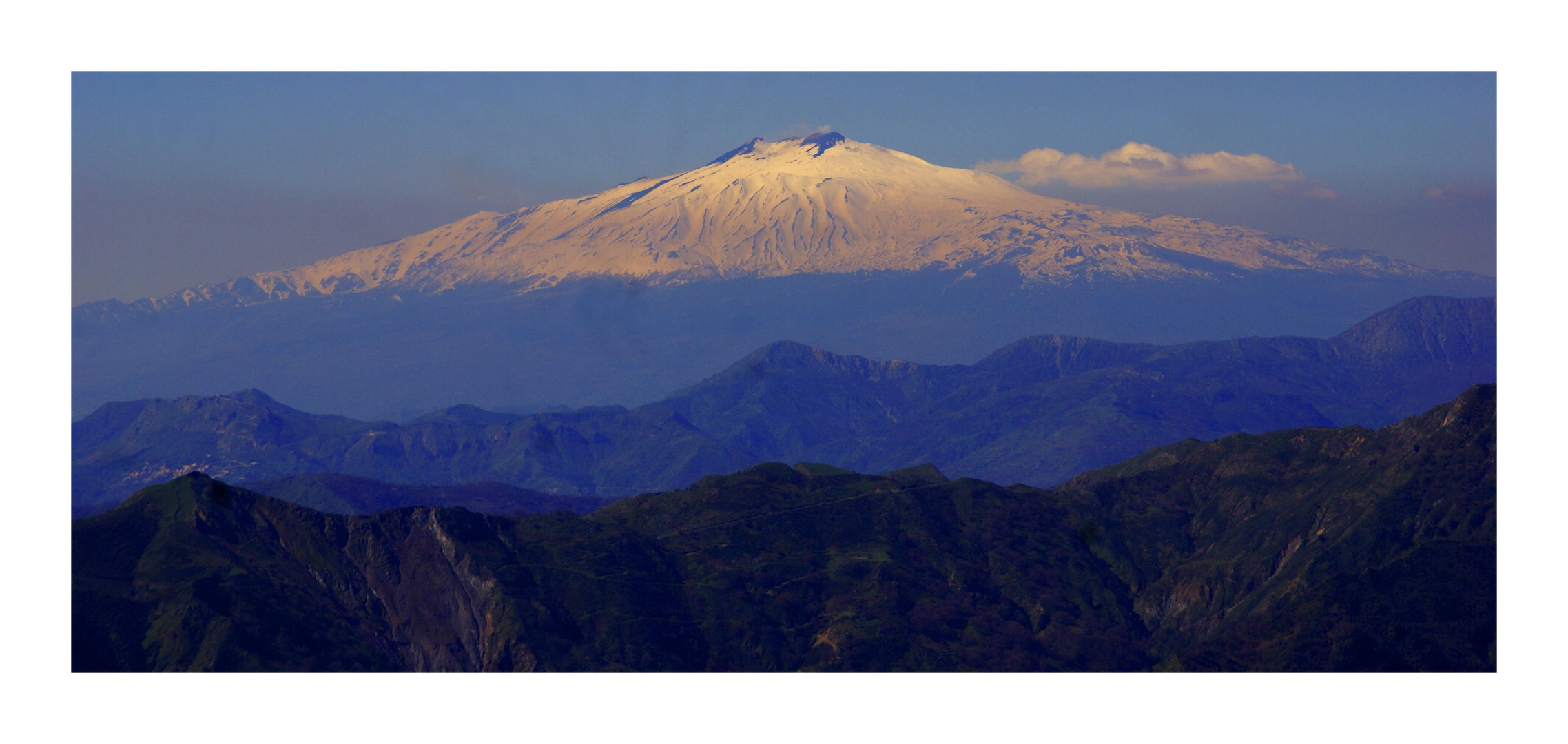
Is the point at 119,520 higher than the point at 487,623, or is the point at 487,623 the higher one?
the point at 119,520

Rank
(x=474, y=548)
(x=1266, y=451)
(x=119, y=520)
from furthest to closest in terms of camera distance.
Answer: (x=1266, y=451)
(x=474, y=548)
(x=119, y=520)

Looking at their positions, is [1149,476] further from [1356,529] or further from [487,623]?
[487,623]

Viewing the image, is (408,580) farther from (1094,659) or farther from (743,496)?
(1094,659)

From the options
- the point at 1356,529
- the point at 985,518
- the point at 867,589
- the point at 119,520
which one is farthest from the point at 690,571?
the point at 1356,529

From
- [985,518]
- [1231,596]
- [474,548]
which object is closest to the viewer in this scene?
[474,548]

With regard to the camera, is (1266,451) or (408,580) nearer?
(408,580)

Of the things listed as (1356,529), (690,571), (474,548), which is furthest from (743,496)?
(1356,529)
